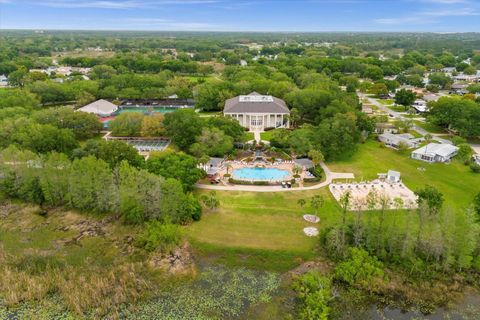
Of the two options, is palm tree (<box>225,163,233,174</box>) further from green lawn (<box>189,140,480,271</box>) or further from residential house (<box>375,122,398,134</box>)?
residential house (<box>375,122,398,134</box>)

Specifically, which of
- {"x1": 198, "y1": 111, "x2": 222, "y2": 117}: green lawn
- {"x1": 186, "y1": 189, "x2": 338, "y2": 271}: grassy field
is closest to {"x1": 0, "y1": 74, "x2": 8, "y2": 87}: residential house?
{"x1": 198, "y1": 111, "x2": 222, "y2": 117}: green lawn

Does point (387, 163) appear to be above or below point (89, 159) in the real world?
below

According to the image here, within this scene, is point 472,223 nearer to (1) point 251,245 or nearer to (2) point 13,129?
(1) point 251,245

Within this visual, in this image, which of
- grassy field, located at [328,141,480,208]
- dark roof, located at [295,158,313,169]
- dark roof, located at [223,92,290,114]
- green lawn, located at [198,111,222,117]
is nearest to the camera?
grassy field, located at [328,141,480,208]

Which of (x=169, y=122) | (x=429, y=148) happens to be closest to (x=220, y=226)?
(x=169, y=122)

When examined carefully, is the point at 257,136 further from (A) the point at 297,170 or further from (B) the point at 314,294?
(B) the point at 314,294
